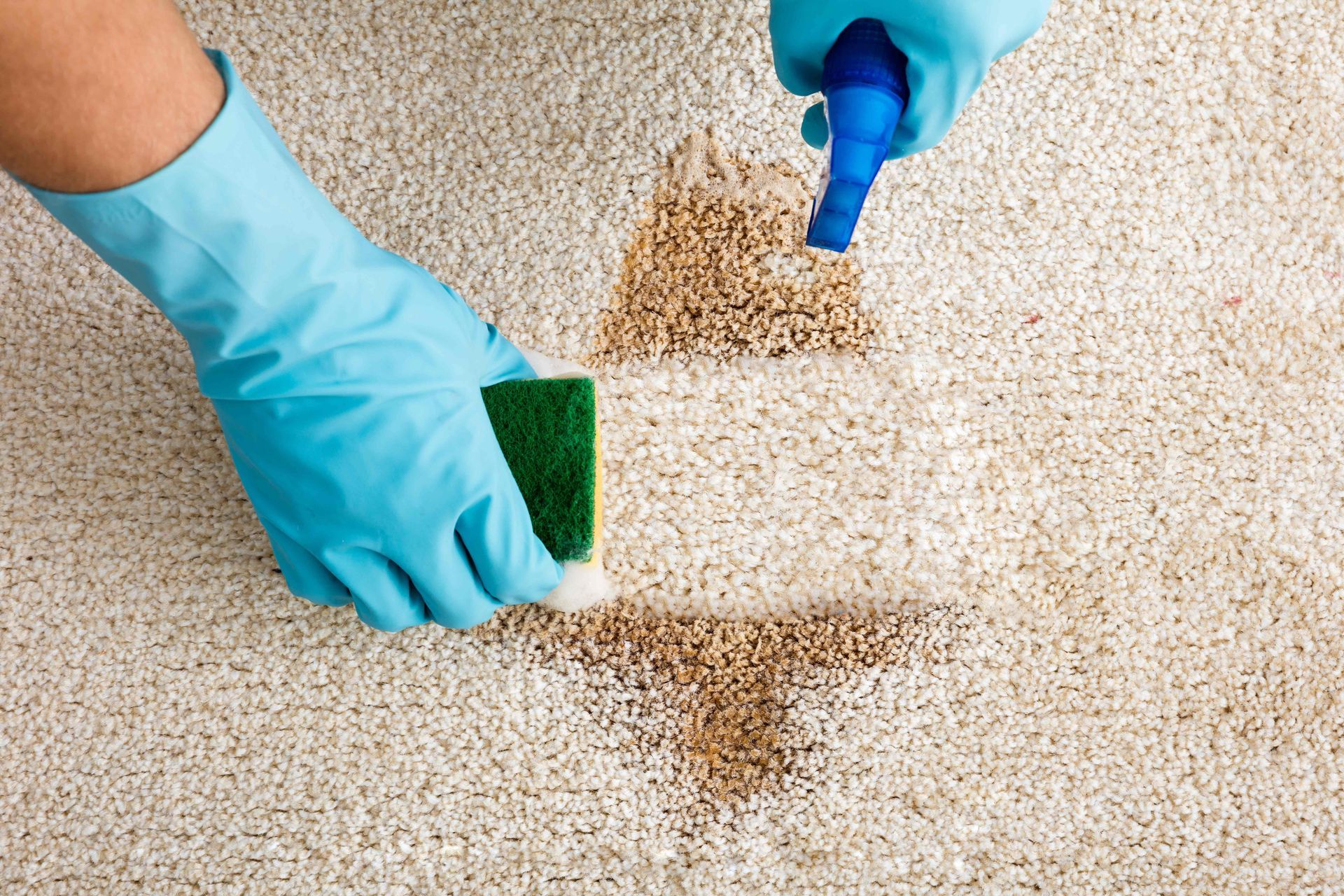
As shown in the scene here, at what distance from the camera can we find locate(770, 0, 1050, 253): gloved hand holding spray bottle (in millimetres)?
744

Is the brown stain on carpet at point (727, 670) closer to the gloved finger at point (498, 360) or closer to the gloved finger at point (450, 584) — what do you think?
the gloved finger at point (450, 584)

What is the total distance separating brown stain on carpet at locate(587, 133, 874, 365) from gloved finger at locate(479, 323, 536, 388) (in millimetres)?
88

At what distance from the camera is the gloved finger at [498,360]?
952 millimetres

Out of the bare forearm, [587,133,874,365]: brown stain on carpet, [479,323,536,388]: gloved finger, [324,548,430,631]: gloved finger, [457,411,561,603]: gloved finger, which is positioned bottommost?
[324,548,430,631]: gloved finger

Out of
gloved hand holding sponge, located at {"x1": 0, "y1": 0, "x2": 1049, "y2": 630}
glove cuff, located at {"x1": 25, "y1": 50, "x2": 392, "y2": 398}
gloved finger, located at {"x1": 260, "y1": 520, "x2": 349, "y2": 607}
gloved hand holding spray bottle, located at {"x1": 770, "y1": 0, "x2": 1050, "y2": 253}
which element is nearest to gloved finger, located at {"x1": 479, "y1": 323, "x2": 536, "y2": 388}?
gloved hand holding sponge, located at {"x1": 0, "y1": 0, "x2": 1049, "y2": 630}

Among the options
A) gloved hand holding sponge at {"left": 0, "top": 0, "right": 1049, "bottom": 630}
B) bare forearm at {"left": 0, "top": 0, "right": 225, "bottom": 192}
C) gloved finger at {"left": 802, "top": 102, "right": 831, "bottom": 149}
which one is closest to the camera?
bare forearm at {"left": 0, "top": 0, "right": 225, "bottom": 192}

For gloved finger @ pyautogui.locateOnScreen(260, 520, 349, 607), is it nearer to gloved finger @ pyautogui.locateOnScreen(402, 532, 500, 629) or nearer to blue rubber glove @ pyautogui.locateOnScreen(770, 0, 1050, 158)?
gloved finger @ pyautogui.locateOnScreen(402, 532, 500, 629)

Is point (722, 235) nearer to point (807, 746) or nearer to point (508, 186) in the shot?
point (508, 186)

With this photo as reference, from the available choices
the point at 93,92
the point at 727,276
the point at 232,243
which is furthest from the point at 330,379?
the point at 727,276

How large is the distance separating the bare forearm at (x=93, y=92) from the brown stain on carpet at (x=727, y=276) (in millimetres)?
473

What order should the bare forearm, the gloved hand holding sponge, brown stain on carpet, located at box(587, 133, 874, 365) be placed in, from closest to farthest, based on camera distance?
the bare forearm < the gloved hand holding sponge < brown stain on carpet, located at box(587, 133, 874, 365)

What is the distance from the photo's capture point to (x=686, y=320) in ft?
3.41

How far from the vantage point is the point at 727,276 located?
41.3 inches

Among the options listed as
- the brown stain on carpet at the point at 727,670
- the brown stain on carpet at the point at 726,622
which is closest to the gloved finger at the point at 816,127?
the brown stain on carpet at the point at 726,622
